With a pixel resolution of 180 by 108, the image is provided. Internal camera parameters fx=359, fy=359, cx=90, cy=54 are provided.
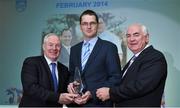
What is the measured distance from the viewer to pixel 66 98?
8.75 feet

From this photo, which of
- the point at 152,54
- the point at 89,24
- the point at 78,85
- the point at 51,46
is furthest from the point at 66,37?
the point at 152,54

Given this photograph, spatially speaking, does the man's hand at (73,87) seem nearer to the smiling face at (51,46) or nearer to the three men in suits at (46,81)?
the three men in suits at (46,81)

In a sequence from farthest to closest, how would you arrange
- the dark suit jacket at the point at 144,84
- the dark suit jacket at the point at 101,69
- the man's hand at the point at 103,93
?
1. the dark suit jacket at the point at 101,69
2. the man's hand at the point at 103,93
3. the dark suit jacket at the point at 144,84

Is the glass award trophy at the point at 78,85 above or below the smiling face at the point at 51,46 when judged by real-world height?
below

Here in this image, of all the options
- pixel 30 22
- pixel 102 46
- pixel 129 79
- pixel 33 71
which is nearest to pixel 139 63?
pixel 129 79

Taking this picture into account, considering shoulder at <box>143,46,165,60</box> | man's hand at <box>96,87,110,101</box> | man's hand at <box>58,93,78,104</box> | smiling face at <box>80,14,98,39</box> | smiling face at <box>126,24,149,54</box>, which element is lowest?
man's hand at <box>58,93,78,104</box>

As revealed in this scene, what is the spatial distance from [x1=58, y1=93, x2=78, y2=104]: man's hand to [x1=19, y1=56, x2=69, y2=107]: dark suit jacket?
0.03 metres

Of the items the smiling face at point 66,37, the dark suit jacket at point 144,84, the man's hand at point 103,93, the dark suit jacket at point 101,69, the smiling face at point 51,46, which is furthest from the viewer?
the smiling face at point 66,37

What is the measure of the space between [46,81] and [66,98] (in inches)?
8.7

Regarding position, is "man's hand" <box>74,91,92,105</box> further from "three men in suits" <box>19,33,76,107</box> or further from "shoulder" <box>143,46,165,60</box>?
"shoulder" <box>143,46,165,60</box>

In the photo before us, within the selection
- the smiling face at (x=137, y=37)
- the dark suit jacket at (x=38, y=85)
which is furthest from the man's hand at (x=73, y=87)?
the smiling face at (x=137, y=37)

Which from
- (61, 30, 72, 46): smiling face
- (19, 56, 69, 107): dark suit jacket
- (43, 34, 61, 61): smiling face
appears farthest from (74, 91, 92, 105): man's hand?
(61, 30, 72, 46): smiling face

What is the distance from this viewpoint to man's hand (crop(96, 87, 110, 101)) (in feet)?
8.46

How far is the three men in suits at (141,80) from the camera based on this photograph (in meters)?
2.47
